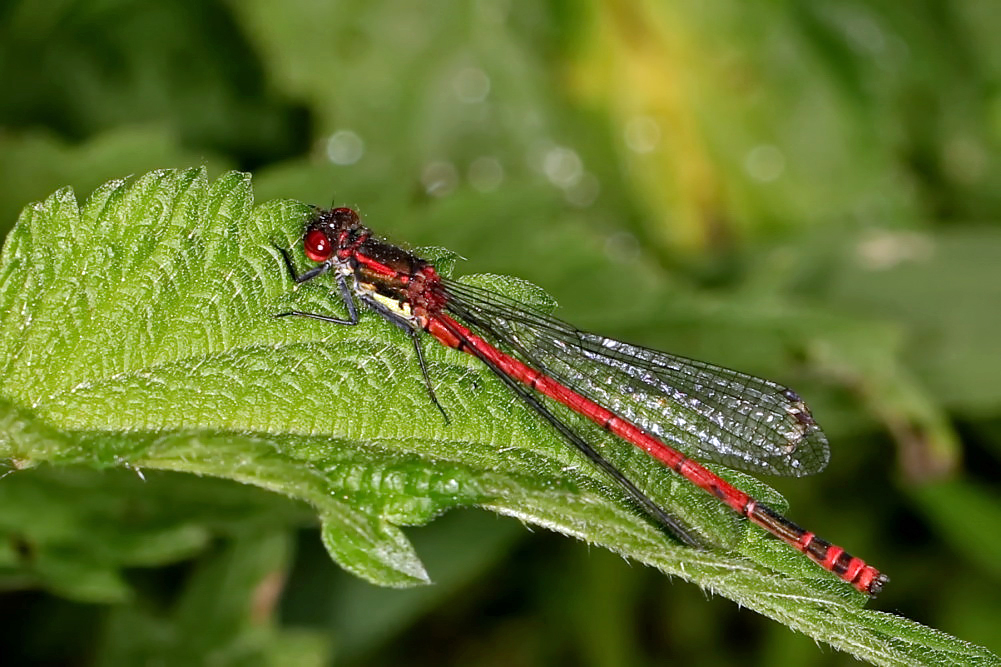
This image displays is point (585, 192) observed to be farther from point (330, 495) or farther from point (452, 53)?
point (330, 495)

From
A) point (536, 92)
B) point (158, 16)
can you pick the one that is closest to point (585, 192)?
point (536, 92)

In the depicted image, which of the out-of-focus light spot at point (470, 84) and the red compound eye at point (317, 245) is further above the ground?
the out-of-focus light spot at point (470, 84)

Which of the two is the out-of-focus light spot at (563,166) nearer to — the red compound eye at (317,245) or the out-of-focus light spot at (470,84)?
the out-of-focus light spot at (470,84)

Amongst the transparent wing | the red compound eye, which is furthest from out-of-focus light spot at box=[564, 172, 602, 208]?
the red compound eye

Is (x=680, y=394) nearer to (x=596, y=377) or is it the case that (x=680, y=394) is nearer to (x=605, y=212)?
(x=596, y=377)

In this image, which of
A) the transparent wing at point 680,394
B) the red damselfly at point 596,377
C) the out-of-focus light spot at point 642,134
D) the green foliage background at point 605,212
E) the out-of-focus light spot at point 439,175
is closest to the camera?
the red damselfly at point 596,377

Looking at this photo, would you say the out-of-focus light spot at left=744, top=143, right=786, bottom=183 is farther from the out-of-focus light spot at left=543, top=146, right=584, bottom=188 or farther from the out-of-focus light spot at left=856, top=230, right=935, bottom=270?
the out-of-focus light spot at left=543, top=146, right=584, bottom=188

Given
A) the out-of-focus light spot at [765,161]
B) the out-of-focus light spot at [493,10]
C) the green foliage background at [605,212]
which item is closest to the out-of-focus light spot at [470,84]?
the green foliage background at [605,212]
